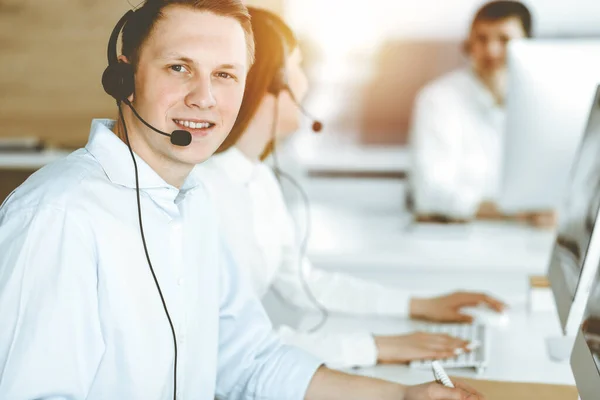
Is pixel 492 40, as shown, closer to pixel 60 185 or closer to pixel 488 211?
pixel 488 211

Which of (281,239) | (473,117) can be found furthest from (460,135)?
(281,239)

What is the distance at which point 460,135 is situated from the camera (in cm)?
283

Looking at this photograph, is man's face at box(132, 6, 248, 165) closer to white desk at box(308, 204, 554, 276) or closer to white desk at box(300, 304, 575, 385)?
white desk at box(300, 304, 575, 385)

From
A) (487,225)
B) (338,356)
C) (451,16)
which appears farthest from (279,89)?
(451,16)

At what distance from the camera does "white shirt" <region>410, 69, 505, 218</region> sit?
2701mm

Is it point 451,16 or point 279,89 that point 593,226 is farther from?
point 451,16

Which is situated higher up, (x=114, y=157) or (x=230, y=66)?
(x=230, y=66)

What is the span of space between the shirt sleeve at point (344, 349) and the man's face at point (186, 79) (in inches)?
18.7

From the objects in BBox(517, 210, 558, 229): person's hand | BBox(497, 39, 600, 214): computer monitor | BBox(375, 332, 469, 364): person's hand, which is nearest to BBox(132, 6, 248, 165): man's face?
BBox(375, 332, 469, 364): person's hand

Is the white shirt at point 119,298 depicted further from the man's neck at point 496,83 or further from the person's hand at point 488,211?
the man's neck at point 496,83

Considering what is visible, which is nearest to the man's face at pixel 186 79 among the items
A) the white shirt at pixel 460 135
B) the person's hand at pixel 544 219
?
the person's hand at pixel 544 219

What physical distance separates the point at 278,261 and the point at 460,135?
1.59m

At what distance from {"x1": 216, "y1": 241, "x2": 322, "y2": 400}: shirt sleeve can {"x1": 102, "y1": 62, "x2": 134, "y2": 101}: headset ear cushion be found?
325mm

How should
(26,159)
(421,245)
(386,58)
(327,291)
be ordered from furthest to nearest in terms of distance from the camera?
(386,58), (26,159), (421,245), (327,291)
